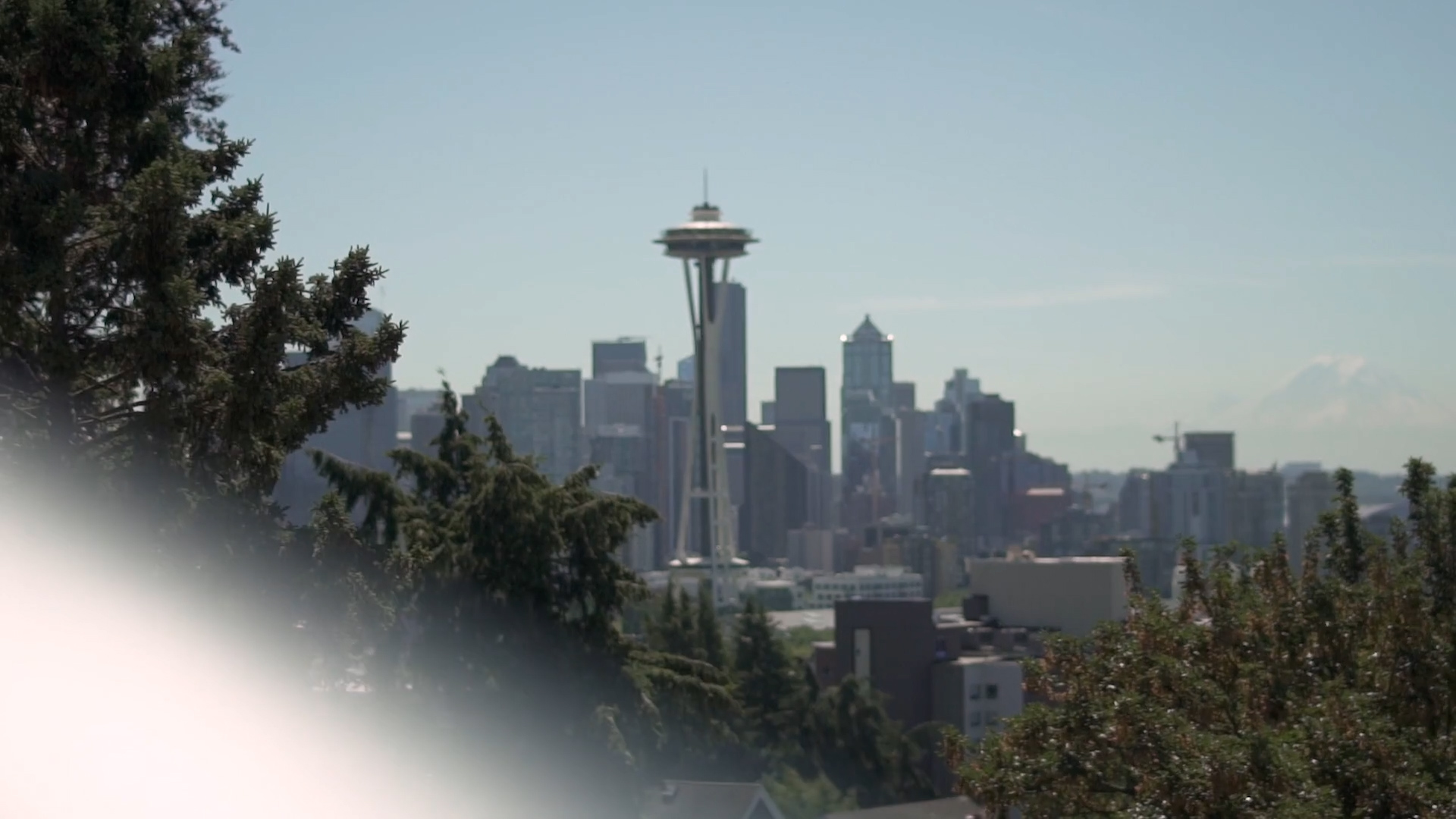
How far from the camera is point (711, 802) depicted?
29375mm

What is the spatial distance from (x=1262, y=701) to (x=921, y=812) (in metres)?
22.5

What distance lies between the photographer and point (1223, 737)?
12.1 metres

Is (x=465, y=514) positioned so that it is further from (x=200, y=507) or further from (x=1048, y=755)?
(x=1048, y=755)

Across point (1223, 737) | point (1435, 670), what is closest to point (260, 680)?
point (1223, 737)

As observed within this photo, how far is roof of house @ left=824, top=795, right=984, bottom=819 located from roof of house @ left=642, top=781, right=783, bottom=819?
4372 millimetres

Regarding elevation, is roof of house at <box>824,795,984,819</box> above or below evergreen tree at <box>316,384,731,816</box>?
below

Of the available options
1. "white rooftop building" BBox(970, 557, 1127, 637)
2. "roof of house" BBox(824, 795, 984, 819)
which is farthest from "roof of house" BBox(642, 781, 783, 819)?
"white rooftop building" BBox(970, 557, 1127, 637)

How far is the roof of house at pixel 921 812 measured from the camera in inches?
1363

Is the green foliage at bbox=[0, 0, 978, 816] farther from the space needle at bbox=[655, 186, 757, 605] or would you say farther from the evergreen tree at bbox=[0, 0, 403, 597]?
the space needle at bbox=[655, 186, 757, 605]

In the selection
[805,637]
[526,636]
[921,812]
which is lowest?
[921,812]

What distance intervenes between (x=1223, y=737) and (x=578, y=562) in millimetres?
11605

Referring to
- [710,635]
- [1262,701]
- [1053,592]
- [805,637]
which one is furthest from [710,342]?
[1262,701]

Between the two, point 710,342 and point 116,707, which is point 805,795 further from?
point 710,342

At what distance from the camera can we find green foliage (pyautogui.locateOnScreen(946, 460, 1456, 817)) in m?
11.7
